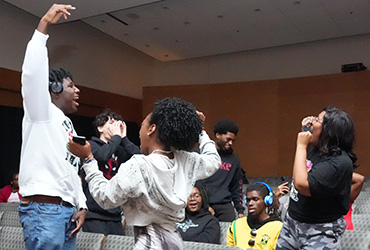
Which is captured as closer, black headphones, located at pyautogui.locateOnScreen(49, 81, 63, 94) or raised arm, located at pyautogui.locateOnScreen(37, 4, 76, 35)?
raised arm, located at pyautogui.locateOnScreen(37, 4, 76, 35)

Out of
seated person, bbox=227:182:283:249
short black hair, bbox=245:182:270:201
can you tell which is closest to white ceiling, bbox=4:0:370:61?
short black hair, bbox=245:182:270:201

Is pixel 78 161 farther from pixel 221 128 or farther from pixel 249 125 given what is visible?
pixel 249 125

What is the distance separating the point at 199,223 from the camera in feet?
10.4

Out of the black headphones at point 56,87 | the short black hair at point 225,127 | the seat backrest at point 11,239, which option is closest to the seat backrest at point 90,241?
the seat backrest at point 11,239

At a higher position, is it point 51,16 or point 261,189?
point 51,16

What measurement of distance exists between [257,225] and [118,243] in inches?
37.0

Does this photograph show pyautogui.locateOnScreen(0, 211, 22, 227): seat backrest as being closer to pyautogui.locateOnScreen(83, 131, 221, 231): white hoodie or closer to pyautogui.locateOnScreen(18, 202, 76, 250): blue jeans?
pyautogui.locateOnScreen(18, 202, 76, 250): blue jeans

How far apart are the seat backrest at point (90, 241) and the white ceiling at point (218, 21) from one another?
18.2ft

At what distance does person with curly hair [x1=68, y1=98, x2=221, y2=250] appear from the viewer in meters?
1.45

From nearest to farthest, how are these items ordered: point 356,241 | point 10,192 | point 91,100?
1. point 356,241
2. point 10,192
3. point 91,100

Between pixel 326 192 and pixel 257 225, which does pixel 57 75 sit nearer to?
pixel 326 192

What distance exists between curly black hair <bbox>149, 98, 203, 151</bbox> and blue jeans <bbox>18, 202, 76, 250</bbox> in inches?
21.9

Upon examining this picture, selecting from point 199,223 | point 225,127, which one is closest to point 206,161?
point 199,223

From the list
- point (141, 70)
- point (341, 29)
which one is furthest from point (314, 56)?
point (141, 70)
